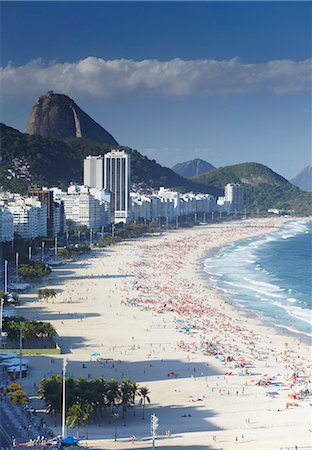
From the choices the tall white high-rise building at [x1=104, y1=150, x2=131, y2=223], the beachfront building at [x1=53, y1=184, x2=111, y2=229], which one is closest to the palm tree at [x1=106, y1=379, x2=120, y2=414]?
the beachfront building at [x1=53, y1=184, x2=111, y2=229]

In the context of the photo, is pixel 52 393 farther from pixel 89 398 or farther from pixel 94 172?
pixel 94 172

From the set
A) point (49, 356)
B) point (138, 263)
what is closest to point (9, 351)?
point (49, 356)

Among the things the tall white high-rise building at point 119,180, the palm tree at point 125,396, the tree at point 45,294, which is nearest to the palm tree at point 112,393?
the palm tree at point 125,396

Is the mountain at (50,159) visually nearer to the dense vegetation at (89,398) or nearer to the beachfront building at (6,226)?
the beachfront building at (6,226)

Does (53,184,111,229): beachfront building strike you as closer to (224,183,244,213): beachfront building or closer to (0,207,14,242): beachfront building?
(0,207,14,242): beachfront building

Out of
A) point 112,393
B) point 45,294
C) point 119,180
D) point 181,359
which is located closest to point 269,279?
point 45,294

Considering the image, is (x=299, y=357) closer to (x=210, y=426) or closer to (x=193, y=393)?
(x=193, y=393)

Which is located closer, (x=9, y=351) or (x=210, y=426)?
(x=210, y=426)
